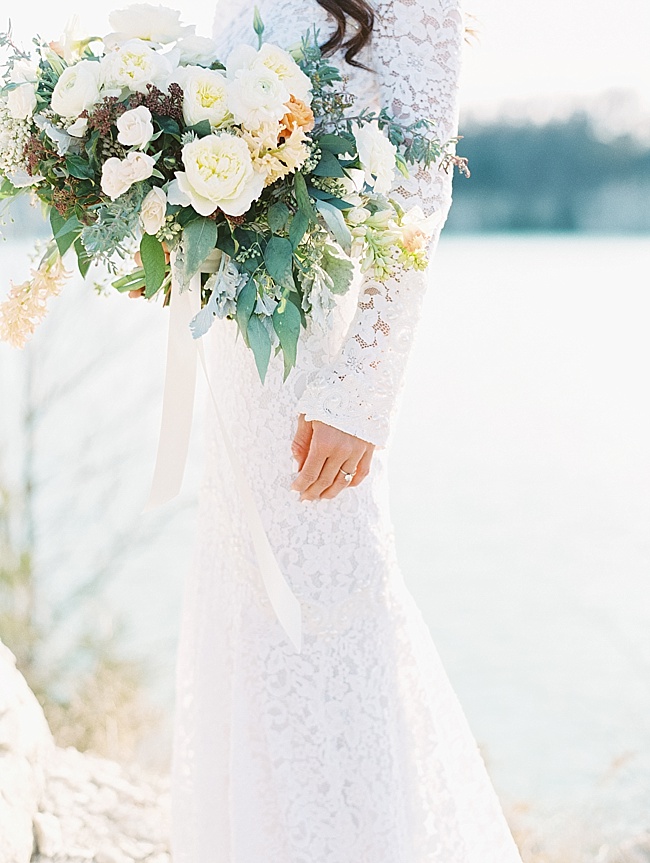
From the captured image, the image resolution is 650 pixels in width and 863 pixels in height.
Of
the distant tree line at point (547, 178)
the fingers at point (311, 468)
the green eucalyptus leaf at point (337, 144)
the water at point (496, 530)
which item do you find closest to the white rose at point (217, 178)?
the green eucalyptus leaf at point (337, 144)

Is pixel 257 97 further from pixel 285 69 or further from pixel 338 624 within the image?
pixel 338 624

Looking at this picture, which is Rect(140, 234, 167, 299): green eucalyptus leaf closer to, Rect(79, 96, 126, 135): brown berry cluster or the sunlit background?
Rect(79, 96, 126, 135): brown berry cluster

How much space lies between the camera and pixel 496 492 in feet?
18.3

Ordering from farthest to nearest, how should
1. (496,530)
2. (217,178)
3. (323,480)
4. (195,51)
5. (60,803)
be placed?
(496,530)
(60,803)
(323,480)
(195,51)
(217,178)

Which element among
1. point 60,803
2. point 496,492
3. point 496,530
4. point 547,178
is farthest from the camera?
point 496,492

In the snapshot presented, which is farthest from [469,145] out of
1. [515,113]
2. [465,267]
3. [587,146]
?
[465,267]

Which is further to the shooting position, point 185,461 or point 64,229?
point 185,461

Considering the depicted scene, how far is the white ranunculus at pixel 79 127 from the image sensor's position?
970mm

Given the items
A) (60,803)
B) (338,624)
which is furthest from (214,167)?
(60,803)

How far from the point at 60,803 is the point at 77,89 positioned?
4.99 ft

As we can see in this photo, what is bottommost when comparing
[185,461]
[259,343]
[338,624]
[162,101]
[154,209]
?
[338,624]

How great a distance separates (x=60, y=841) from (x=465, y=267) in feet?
36.4

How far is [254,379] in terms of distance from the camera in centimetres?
123

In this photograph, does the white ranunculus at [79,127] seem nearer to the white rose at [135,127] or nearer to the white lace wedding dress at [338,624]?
the white rose at [135,127]
